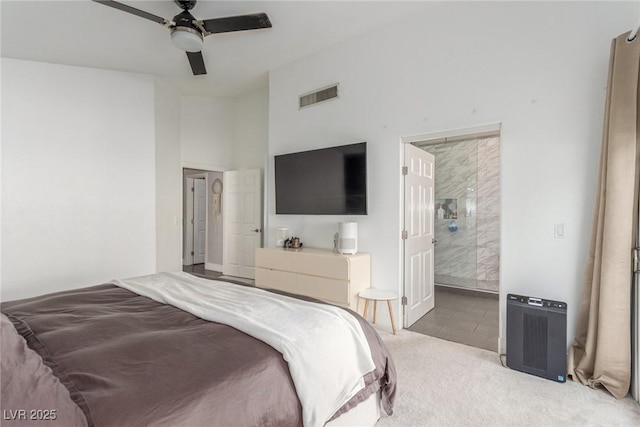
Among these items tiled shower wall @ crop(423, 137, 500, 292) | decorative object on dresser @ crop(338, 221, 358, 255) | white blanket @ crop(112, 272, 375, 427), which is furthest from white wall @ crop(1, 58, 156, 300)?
tiled shower wall @ crop(423, 137, 500, 292)

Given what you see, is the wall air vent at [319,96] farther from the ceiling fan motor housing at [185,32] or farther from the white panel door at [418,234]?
the ceiling fan motor housing at [185,32]

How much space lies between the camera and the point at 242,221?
17.9ft

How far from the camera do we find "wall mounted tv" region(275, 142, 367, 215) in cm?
340

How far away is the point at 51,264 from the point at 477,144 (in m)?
5.92

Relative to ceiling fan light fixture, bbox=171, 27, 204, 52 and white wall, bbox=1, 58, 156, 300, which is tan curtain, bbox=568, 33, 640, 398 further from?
white wall, bbox=1, 58, 156, 300

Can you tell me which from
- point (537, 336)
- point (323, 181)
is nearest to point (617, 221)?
point (537, 336)

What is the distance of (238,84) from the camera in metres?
4.88

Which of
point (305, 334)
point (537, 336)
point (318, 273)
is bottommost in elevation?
point (537, 336)

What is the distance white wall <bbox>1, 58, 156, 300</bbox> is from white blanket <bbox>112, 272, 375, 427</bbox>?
2.46m

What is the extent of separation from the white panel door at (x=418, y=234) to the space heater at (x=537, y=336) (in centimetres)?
107

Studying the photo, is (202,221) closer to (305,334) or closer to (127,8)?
(127,8)

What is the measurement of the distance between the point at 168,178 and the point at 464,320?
4442 mm

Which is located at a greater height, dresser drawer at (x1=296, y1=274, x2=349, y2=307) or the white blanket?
the white blanket

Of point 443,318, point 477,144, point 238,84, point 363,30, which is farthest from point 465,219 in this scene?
point 238,84
